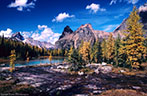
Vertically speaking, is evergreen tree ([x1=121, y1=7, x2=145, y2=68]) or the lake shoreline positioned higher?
evergreen tree ([x1=121, y1=7, x2=145, y2=68])

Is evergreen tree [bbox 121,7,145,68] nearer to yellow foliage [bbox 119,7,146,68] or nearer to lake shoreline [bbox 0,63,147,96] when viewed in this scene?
yellow foliage [bbox 119,7,146,68]

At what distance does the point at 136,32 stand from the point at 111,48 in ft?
94.3

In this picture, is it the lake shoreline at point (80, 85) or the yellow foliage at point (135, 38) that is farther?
the yellow foliage at point (135, 38)

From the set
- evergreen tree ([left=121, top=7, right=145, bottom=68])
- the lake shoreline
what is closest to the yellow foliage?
evergreen tree ([left=121, top=7, right=145, bottom=68])

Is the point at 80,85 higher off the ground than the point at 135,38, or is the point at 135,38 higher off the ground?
the point at 135,38

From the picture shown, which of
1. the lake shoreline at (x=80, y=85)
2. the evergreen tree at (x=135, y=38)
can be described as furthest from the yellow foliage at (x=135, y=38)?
the lake shoreline at (x=80, y=85)

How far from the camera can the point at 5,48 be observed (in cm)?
10694

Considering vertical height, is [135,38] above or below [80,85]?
above

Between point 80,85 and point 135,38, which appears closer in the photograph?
point 80,85

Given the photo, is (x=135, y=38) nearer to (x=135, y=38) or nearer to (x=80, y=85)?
(x=135, y=38)

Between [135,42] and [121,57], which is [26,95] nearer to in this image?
[135,42]

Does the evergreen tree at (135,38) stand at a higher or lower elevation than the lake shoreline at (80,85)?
higher

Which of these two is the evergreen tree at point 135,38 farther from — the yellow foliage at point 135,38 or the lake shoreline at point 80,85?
the lake shoreline at point 80,85

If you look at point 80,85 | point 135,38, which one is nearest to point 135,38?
point 135,38
